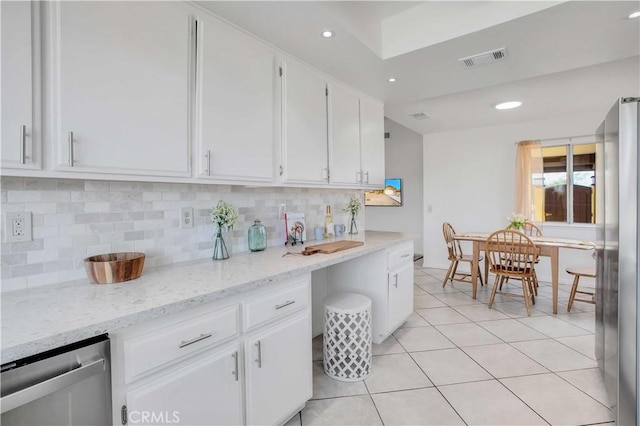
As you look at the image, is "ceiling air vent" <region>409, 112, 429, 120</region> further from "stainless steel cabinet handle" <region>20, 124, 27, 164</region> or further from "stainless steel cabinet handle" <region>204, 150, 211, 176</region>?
"stainless steel cabinet handle" <region>20, 124, 27, 164</region>

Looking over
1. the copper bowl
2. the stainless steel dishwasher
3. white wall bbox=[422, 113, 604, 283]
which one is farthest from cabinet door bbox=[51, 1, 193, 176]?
white wall bbox=[422, 113, 604, 283]

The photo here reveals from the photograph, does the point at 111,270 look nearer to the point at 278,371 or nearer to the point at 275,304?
the point at 275,304

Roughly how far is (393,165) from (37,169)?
621 centimetres

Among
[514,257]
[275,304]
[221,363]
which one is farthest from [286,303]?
[514,257]

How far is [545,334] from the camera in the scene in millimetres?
2848

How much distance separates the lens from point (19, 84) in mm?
1044

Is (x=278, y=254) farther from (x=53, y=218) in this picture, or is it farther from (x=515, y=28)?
(x=515, y=28)

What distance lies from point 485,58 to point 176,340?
2.66 metres

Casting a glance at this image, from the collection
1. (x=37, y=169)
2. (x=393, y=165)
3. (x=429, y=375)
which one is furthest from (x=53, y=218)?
(x=393, y=165)

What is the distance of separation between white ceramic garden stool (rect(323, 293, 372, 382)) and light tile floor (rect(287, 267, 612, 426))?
77 millimetres

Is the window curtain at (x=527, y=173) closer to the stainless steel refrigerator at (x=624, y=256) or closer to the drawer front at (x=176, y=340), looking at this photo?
the stainless steel refrigerator at (x=624, y=256)

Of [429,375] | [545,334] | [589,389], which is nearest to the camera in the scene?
[589,389]

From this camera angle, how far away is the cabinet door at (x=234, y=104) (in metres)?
1.62

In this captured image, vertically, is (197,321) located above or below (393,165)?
below
